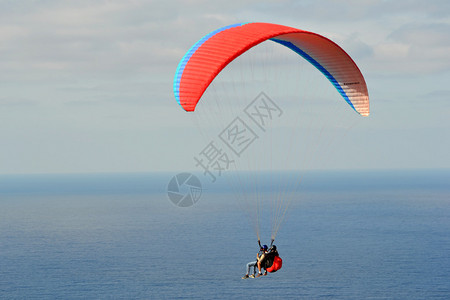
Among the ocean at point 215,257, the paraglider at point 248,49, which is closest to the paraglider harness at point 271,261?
the paraglider at point 248,49

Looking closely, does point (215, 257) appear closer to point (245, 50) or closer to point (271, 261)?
point (271, 261)

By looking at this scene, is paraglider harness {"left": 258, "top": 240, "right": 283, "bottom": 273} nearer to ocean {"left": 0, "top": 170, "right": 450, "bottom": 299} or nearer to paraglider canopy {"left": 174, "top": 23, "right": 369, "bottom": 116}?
paraglider canopy {"left": 174, "top": 23, "right": 369, "bottom": 116}

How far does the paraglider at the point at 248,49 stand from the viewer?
1830 cm

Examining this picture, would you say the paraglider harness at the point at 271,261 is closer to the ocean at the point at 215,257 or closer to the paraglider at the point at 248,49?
the paraglider at the point at 248,49

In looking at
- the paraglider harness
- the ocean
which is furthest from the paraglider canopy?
the ocean

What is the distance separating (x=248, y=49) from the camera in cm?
1858

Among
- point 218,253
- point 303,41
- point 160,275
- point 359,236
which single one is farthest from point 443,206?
point 303,41

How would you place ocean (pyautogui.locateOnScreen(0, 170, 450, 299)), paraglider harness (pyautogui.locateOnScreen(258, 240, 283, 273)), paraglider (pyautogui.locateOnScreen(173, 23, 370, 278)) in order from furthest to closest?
ocean (pyautogui.locateOnScreen(0, 170, 450, 299)), paraglider harness (pyautogui.locateOnScreen(258, 240, 283, 273)), paraglider (pyautogui.locateOnScreen(173, 23, 370, 278))

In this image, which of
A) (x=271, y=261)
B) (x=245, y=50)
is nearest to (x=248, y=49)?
(x=245, y=50)

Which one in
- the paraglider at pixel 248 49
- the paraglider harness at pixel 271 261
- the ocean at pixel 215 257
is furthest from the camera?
the ocean at pixel 215 257

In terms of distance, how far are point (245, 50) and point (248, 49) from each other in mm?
143

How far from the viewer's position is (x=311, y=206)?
175750mm

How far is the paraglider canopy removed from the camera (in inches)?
720

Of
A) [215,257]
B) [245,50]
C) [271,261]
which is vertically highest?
[215,257]
